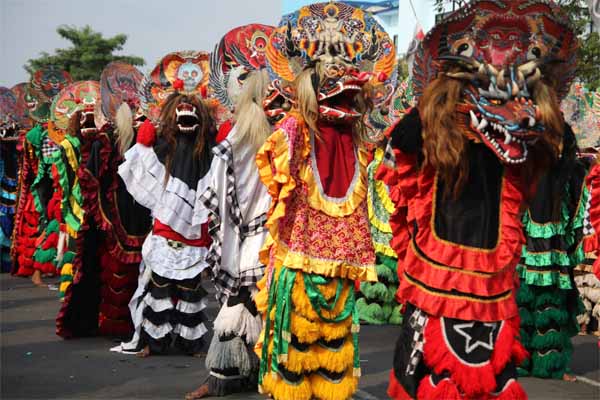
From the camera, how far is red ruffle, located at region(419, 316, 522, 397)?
428cm

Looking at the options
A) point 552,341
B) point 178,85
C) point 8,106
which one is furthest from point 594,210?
point 8,106

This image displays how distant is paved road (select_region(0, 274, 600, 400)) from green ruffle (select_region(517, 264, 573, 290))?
0.84 metres

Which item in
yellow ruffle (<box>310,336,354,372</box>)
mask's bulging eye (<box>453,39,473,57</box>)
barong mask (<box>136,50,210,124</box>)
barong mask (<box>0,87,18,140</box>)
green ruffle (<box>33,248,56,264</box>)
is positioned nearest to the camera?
mask's bulging eye (<box>453,39,473,57</box>)

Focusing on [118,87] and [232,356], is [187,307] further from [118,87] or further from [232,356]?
[118,87]

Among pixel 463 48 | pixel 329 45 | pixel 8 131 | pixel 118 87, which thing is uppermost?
pixel 118 87

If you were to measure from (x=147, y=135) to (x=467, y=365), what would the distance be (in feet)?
15.8

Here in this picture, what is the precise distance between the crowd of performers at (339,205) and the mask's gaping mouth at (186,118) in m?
0.01

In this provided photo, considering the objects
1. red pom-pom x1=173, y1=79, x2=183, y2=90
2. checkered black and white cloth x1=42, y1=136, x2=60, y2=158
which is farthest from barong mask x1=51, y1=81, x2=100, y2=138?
red pom-pom x1=173, y1=79, x2=183, y2=90

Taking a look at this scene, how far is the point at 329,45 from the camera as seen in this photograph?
6223mm

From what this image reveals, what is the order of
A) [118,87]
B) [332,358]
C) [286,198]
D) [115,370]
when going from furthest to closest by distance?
[118,87] → [115,370] → [332,358] → [286,198]

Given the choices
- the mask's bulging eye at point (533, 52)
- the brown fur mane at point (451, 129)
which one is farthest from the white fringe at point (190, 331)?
the mask's bulging eye at point (533, 52)

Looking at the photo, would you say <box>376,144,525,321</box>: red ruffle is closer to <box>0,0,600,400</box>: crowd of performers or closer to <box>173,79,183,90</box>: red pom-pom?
<box>0,0,600,400</box>: crowd of performers

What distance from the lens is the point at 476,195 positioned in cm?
443

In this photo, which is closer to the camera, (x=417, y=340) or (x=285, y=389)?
(x=417, y=340)
